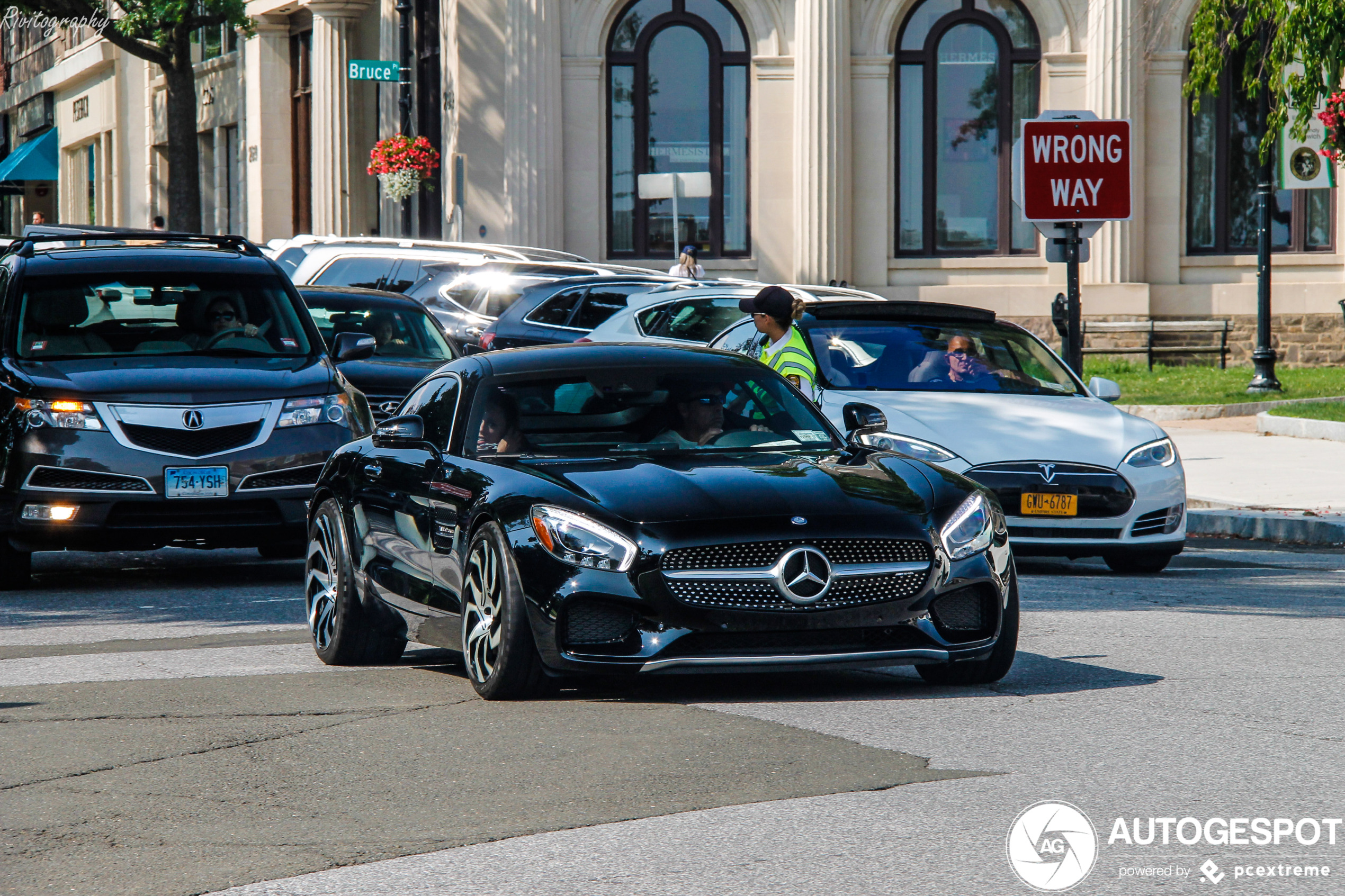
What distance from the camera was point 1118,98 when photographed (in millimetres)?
31750

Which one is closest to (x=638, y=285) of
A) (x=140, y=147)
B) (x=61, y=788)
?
(x=61, y=788)

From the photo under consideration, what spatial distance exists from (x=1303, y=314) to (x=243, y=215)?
27.5 metres

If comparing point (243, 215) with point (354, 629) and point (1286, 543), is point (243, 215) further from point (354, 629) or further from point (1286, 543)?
point (354, 629)

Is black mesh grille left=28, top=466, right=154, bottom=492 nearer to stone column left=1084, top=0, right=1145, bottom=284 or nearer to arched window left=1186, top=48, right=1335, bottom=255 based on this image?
stone column left=1084, top=0, right=1145, bottom=284

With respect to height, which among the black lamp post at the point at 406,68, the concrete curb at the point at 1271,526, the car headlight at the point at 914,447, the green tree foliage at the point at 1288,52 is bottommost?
the concrete curb at the point at 1271,526

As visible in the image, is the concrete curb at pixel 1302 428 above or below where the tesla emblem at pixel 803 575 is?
below

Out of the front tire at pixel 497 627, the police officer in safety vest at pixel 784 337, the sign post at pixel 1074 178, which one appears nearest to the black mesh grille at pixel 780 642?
the front tire at pixel 497 627

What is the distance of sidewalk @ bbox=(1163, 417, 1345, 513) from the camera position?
15648mm

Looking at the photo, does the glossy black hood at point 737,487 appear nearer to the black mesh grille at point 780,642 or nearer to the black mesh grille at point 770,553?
the black mesh grille at point 770,553

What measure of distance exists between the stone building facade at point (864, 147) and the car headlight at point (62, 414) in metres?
20.1

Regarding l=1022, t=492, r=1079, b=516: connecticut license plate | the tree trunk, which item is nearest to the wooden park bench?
the tree trunk

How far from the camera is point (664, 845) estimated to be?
17.2 ft

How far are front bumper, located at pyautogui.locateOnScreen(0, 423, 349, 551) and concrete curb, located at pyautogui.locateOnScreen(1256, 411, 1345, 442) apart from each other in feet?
40.0

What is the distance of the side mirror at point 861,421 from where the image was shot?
8.44 m
